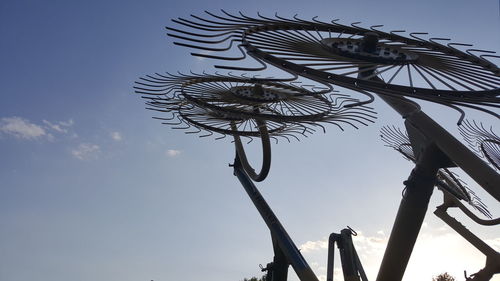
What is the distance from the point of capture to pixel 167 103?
1599 cm

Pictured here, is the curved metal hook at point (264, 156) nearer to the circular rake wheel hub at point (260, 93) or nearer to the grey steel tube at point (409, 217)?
the circular rake wheel hub at point (260, 93)

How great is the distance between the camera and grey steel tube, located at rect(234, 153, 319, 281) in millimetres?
13477

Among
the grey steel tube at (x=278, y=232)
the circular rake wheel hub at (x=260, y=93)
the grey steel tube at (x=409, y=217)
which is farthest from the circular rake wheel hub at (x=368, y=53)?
the grey steel tube at (x=278, y=232)

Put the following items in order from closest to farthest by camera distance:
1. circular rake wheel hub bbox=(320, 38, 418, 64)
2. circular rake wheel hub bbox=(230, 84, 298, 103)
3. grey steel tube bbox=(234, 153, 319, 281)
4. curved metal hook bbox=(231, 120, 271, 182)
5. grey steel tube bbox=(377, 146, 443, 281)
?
circular rake wheel hub bbox=(320, 38, 418, 64) → grey steel tube bbox=(377, 146, 443, 281) → grey steel tube bbox=(234, 153, 319, 281) → circular rake wheel hub bbox=(230, 84, 298, 103) → curved metal hook bbox=(231, 120, 271, 182)

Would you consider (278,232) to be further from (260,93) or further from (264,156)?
(260,93)

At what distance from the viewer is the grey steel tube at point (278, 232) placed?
1348 cm

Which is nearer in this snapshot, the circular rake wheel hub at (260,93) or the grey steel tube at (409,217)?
the grey steel tube at (409,217)

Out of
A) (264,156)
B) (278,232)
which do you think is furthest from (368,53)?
(264,156)

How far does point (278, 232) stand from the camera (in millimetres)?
14750

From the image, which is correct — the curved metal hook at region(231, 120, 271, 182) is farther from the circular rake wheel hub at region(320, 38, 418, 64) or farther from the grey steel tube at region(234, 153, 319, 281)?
the circular rake wheel hub at region(320, 38, 418, 64)

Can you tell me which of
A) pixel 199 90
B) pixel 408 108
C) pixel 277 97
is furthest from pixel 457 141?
pixel 199 90

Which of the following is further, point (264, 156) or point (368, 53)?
point (264, 156)

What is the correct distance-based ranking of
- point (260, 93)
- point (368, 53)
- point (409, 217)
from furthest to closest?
point (260, 93) → point (409, 217) → point (368, 53)

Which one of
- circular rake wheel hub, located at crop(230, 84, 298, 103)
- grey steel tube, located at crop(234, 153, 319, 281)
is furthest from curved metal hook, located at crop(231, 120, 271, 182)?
circular rake wheel hub, located at crop(230, 84, 298, 103)
